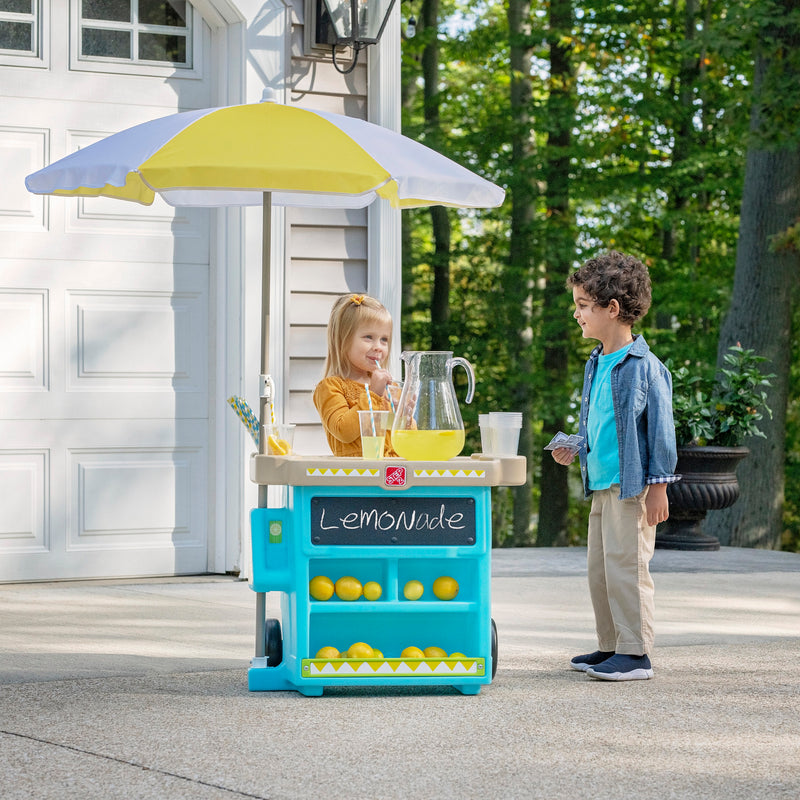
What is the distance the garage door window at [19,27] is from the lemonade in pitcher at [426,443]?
3.40 meters

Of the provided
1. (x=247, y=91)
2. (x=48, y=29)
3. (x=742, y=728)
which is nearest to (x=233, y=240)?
(x=247, y=91)

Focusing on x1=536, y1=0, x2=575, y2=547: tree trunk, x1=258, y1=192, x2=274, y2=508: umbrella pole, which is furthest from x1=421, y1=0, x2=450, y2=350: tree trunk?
x1=258, y1=192, x2=274, y2=508: umbrella pole

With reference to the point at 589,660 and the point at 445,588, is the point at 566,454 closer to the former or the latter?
the point at 445,588

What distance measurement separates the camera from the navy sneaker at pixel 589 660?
436cm

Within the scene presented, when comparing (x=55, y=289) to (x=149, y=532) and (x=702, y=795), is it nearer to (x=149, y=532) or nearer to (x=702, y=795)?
(x=149, y=532)

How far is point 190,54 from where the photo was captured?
257 inches

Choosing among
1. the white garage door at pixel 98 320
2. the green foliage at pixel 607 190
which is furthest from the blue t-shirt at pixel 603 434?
the green foliage at pixel 607 190

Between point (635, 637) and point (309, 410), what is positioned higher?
point (309, 410)

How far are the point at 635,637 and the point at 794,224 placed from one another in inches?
308

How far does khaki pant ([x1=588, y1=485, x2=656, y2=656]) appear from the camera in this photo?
4.18 metres

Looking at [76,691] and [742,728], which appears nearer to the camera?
[742,728]

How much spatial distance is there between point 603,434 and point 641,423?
0.14m

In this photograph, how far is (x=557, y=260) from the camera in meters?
15.9

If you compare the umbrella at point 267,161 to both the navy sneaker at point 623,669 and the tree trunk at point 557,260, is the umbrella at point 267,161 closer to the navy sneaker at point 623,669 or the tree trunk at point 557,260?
the navy sneaker at point 623,669
